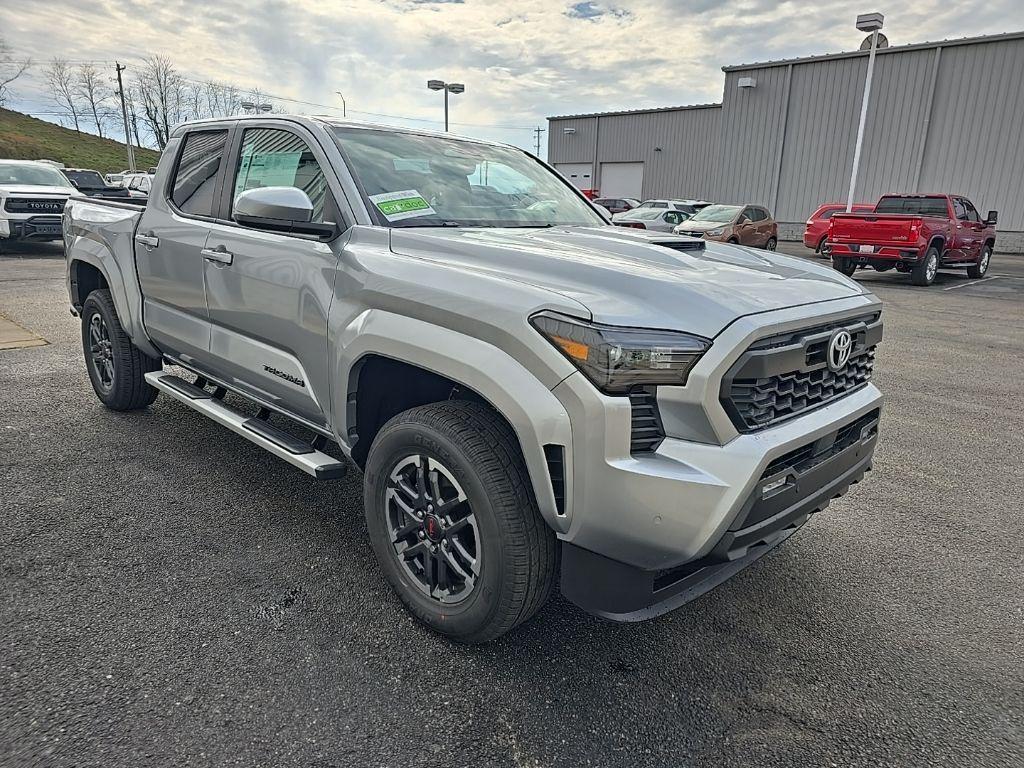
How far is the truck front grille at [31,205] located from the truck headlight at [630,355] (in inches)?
638

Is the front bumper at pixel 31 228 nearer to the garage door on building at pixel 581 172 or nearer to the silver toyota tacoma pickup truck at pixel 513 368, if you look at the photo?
the silver toyota tacoma pickup truck at pixel 513 368

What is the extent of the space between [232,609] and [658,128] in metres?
38.1

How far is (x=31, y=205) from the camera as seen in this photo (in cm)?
1449

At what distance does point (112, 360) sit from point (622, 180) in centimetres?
3739

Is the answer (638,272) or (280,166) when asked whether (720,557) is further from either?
(280,166)

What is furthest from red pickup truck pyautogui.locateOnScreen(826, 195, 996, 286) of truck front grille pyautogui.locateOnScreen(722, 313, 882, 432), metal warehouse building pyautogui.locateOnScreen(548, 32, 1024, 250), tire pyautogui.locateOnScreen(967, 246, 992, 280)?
truck front grille pyautogui.locateOnScreen(722, 313, 882, 432)

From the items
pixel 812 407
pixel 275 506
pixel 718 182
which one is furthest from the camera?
pixel 718 182

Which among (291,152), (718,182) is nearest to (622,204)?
(718,182)

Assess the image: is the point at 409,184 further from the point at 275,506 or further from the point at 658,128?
the point at 658,128

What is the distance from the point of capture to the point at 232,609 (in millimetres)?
2646

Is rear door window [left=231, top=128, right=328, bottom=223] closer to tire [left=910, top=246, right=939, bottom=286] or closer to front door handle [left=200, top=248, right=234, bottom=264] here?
front door handle [left=200, top=248, right=234, bottom=264]

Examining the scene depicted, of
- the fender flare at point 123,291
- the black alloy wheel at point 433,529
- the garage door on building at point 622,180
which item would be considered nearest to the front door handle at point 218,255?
the fender flare at point 123,291

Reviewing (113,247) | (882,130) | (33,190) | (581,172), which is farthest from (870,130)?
(113,247)

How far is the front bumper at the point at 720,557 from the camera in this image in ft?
6.65
